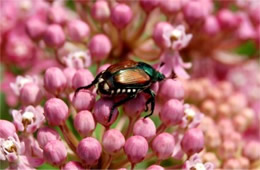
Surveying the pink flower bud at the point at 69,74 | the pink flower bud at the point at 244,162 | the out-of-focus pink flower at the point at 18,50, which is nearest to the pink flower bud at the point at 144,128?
the pink flower bud at the point at 69,74

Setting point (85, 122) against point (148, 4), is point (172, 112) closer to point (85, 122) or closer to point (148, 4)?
point (85, 122)

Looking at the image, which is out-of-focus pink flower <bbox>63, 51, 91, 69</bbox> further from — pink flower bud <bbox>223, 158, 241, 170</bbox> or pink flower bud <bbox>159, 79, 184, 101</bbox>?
pink flower bud <bbox>223, 158, 241, 170</bbox>

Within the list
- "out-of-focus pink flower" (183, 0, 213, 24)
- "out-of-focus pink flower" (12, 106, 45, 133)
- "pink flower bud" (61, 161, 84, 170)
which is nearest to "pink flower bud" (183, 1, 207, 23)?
"out-of-focus pink flower" (183, 0, 213, 24)

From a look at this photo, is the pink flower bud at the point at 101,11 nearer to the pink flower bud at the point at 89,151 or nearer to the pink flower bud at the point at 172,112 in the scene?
the pink flower bud at the point at 172,112

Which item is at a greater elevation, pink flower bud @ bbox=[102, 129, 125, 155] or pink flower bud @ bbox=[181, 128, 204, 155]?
pink flower bud @ bbox=[102, 129, 125, 155]

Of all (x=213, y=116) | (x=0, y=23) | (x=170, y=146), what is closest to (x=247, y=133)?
(x=213, y=116)
